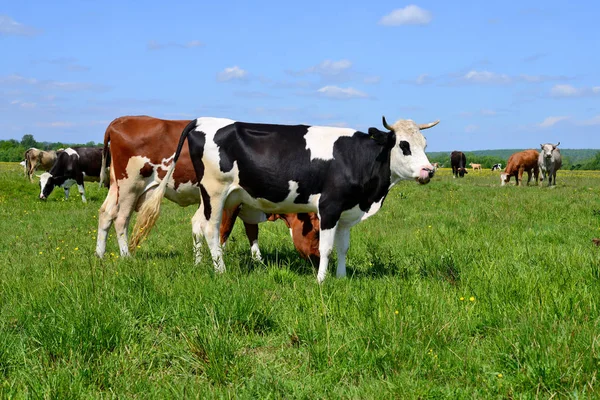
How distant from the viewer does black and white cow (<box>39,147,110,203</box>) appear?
2014cm

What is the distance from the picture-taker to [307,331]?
4.37m

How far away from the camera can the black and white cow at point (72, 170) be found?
66.1 feet

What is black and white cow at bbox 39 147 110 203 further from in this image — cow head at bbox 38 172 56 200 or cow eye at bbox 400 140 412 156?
cow eye at bbox 400 140 412 156

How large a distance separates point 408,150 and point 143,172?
428cm

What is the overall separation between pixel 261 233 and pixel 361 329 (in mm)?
6808

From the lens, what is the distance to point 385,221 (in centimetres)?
1251

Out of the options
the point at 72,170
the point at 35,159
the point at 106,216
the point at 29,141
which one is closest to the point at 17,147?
the point at 29,141

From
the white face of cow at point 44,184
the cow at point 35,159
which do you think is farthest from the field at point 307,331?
the cow at point 35,159

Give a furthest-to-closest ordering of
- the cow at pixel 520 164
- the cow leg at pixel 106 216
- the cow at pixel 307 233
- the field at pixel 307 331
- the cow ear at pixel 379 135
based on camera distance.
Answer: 1. the cow at pixel 520 164
2. the cow leg at pixel 106 216
3. the cow at pixel 307 233
4. the cow ear at pixel 379 135
5. the field at pixel 307 331

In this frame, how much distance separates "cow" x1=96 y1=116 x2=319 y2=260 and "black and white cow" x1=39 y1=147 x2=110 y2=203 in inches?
448

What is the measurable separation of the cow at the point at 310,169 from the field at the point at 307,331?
76 cm

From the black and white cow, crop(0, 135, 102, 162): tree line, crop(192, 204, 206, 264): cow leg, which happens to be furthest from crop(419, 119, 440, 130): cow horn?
crop(0, 135, 102, 162): tree line

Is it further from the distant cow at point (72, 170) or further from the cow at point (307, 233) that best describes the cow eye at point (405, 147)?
the distant cow at point (72, 170)

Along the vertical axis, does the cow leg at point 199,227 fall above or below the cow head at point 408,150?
below
